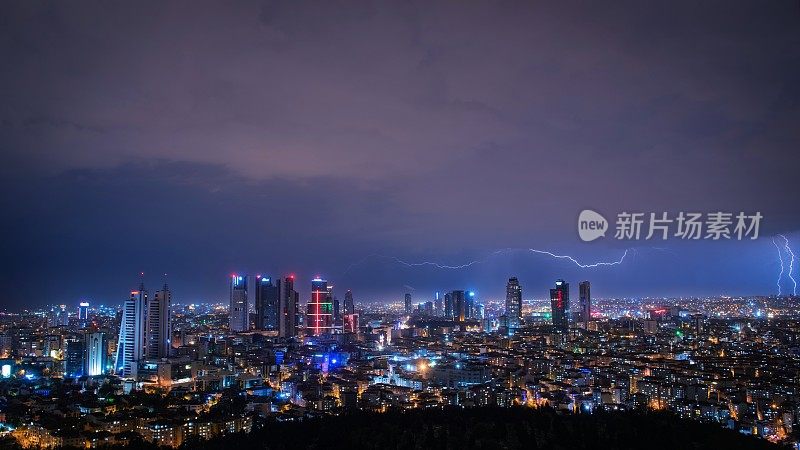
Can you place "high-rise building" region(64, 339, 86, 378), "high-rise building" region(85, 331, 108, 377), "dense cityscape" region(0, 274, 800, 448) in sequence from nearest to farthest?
1. "dense cityscape" region(0, 274, 800, 448)
2. "high-rise building" region(64, 339, 86, 378)
3. "high-rise building" region(85, 331, 108, 377)

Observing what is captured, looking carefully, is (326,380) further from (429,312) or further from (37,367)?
(429,312)

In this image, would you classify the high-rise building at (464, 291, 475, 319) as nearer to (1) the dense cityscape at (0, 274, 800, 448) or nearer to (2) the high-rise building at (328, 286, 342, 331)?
(1) the dense cityscape at (0, 274, 800, 448)

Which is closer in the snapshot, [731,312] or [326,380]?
[326,380]

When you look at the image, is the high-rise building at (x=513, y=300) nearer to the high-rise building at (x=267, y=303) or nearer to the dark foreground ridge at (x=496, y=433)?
the high-rise building at (x=267, y=303)

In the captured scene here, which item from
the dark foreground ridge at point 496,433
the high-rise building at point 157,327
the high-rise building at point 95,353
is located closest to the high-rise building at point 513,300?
the high-rise building at point 157,327

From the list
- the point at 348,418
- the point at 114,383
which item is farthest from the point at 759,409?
the point at 114,383

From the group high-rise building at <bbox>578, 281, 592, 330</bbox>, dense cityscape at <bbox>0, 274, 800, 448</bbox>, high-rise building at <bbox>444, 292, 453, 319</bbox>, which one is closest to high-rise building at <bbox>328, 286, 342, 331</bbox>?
dense cityscape at <bbox>0, 274, 800, 448</bbox>

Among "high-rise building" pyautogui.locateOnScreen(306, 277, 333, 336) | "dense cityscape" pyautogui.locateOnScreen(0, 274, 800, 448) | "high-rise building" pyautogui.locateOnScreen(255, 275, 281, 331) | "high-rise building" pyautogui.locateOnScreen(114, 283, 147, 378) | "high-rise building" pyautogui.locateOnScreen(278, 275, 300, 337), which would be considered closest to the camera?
"dense cityscape" pyautogui.locateOnScreen(0, 274, 800, 448)
